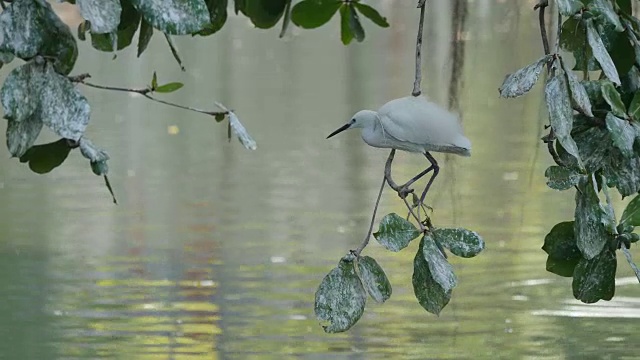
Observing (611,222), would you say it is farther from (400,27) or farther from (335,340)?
(400,27)

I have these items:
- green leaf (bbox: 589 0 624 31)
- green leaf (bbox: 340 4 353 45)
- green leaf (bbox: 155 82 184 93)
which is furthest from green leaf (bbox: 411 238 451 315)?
green leaf (bbox: 340 4 353 45)

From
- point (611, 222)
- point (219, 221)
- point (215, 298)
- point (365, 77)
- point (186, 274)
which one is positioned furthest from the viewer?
point (365, 77)

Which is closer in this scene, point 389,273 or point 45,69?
point 45,69

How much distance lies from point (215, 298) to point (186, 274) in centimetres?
40

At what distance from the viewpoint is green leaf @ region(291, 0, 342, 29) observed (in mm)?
1354

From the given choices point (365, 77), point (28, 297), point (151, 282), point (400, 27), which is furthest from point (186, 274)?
point (400, 27)

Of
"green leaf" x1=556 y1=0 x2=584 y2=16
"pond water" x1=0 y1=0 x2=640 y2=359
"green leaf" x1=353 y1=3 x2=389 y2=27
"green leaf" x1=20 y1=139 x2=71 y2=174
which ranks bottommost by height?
"pond water" x1=0 y1=0 x2=640 y2=359

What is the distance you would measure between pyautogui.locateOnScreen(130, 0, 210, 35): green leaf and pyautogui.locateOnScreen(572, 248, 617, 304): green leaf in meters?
0.41

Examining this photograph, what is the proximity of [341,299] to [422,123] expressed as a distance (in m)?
0.19

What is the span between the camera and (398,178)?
593cm

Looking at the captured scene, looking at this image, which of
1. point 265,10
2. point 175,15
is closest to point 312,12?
point 265,10

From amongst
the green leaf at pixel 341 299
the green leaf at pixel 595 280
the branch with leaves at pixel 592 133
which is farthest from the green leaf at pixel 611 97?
the green leaf at pixel 341 299

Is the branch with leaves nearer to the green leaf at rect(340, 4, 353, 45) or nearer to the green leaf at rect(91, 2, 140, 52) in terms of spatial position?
the green leaf at rect(91, 2, 140, 52)

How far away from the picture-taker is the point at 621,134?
928mm
